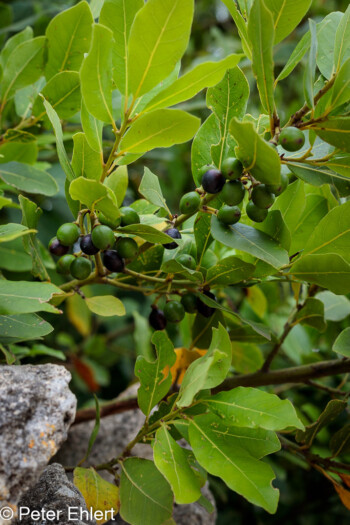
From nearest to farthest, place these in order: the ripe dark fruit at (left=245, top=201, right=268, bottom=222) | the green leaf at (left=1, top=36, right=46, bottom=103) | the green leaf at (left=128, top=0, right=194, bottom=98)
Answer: the green leaf at (left=128, top=0, right=194, bottom=98) → the ripe dark fruit at (left=245, top=201, right=268, bottom=222) → the green leaf at (left=1, top=36, right=46, bottom=103)

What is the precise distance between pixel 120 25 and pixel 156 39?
10cm

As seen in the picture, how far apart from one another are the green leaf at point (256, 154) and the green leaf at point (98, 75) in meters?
0.17

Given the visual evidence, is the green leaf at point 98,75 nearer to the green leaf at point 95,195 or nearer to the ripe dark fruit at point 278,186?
the green leaf at point 95,195

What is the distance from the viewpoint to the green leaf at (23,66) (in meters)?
0.92

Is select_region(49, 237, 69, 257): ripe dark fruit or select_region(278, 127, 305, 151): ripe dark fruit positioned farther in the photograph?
select_region(49, 237, 69, 257): ripe dark fruit

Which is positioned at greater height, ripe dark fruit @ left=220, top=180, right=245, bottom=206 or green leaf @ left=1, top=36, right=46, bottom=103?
green leaf @ left=1, top=36, right=46, bottom=103

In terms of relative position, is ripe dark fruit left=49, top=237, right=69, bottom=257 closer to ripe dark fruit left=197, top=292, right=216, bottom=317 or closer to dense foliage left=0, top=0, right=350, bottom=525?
dense foliage left=0, top=0, right=350, bottom=525

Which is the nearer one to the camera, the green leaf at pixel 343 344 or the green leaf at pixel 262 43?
the green leaf at pixel 262 43

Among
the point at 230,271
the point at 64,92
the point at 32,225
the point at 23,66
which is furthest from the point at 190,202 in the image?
the point at 23,66

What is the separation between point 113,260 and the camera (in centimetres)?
75

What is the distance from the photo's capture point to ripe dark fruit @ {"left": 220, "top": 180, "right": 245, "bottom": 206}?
679 mm

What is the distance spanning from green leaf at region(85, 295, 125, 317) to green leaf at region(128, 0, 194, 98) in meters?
0.31

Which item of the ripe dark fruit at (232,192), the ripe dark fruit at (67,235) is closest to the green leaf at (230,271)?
the ripe dark fruit at (232,192)

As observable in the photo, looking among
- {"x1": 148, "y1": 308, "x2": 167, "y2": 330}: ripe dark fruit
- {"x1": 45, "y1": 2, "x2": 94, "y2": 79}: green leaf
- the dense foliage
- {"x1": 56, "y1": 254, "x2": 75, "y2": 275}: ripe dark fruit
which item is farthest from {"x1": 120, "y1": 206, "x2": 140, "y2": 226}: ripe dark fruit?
{"x1": 45, "y1": 2, "x2": 94, "y2": 79}: green leaf
